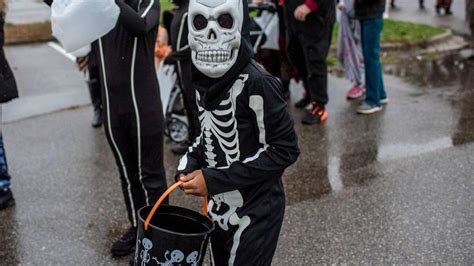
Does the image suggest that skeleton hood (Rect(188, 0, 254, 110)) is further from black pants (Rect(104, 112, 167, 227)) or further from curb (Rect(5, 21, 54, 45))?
curb (Rect(5, 21, 54, 45))

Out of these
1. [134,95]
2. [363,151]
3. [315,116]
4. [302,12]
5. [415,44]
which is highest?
[134,95]

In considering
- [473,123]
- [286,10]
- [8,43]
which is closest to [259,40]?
[286,10]

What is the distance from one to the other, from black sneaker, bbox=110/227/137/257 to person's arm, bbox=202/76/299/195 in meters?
1.61

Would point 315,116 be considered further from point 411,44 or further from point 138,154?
point 411,44

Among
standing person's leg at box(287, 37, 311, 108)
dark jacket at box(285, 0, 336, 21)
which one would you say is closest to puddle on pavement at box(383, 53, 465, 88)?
standing person's leg at box(287, 37, 311, 108)

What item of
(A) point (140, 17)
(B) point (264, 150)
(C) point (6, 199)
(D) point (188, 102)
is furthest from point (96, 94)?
(B) point (264, 150)

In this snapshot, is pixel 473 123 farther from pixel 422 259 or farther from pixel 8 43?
pixel 8 43

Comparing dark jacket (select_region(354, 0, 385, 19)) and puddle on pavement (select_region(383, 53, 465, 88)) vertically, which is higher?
dark jacket (select_region(354, 0, 385, 19))

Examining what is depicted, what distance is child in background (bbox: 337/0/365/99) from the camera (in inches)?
270

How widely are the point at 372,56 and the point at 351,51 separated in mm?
521

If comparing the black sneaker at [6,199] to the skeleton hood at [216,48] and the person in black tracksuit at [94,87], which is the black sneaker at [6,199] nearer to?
the person in black tracksuit at [94,87]

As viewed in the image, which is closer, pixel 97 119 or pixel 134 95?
pixel 134 95

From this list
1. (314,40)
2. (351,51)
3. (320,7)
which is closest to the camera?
(320,7)

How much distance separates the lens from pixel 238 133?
2.38 meters
